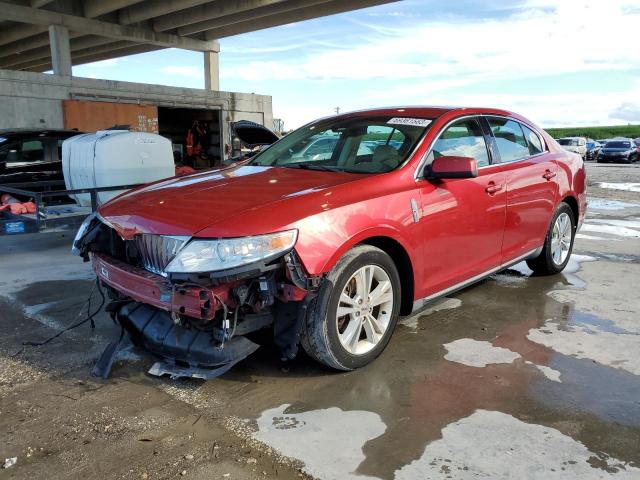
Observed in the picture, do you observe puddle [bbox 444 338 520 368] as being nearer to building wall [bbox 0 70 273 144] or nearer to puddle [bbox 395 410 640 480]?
puddle [bbox 395 410 640 480]

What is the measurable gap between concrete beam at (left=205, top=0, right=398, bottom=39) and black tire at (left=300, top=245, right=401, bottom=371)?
19123 mm

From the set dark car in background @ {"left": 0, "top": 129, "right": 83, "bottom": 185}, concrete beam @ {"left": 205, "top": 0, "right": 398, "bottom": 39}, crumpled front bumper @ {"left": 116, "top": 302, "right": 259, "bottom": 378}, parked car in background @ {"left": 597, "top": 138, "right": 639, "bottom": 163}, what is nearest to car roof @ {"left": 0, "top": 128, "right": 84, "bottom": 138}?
dark car in background @ {"left": 0, "top": 129, "right": 83, "bottom": 185}

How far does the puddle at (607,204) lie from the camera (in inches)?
451

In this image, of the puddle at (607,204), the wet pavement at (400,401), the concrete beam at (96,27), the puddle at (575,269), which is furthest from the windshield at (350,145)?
the concrete beam at (96,27)

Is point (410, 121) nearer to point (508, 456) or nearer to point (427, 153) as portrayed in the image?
point (427, 153)

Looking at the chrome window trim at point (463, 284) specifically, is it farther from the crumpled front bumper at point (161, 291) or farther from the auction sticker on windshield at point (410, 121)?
the crumpled front bumper at point (161, 291)

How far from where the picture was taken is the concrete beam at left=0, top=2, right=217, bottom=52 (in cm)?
2114

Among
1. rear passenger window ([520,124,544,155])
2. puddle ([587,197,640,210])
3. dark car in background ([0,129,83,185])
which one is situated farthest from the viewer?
puddle ([587,197,640,210])

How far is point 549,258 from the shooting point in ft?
18.0

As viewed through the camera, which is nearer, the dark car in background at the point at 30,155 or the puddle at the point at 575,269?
the puddle at the point at 575,269

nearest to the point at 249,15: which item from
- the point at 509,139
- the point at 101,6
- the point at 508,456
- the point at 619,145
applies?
the point at 101,6

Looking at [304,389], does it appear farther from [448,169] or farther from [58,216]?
[58,216]

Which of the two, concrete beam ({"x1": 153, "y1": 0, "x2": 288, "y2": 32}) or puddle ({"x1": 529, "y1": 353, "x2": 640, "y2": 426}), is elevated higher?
concrete beam ({"x1": 153, "y1": 0, "x2": 288, "y2": 32})

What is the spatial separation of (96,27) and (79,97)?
8.67 m
